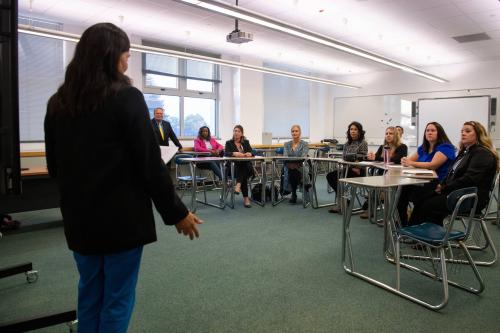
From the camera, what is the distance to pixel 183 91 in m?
8.09

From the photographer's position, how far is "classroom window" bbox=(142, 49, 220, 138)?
7543mm

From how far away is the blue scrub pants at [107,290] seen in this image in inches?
45.5

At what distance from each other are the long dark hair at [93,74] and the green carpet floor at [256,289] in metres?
1.35

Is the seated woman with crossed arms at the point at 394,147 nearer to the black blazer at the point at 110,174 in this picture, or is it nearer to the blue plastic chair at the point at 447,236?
the blue plastic chair at the point at 447,236

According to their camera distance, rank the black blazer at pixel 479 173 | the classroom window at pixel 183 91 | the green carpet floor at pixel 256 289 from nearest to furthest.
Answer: the green carpet floor at pixel 256 289 < the black blazer at pixel 479 173 < the classroom window at pixel 183 91

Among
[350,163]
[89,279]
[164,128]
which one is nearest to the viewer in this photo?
[89,279]

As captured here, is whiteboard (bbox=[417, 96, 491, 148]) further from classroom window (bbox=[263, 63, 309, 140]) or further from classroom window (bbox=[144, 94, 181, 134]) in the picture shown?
classroom window (bbox=[144, 94, 181, 134])

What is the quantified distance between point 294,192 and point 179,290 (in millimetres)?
3521

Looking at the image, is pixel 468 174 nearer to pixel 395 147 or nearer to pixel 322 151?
pixel 395 147

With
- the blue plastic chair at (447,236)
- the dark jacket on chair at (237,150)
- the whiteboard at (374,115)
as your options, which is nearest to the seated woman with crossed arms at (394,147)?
the dark jacket on chair at (237,150)

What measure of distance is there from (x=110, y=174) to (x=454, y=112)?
9826 millimetres

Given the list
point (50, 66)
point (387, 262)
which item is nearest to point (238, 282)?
point (387, 262)

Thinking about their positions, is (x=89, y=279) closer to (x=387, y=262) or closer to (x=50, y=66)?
(x=387, y=262)

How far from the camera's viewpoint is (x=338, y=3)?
503cm
